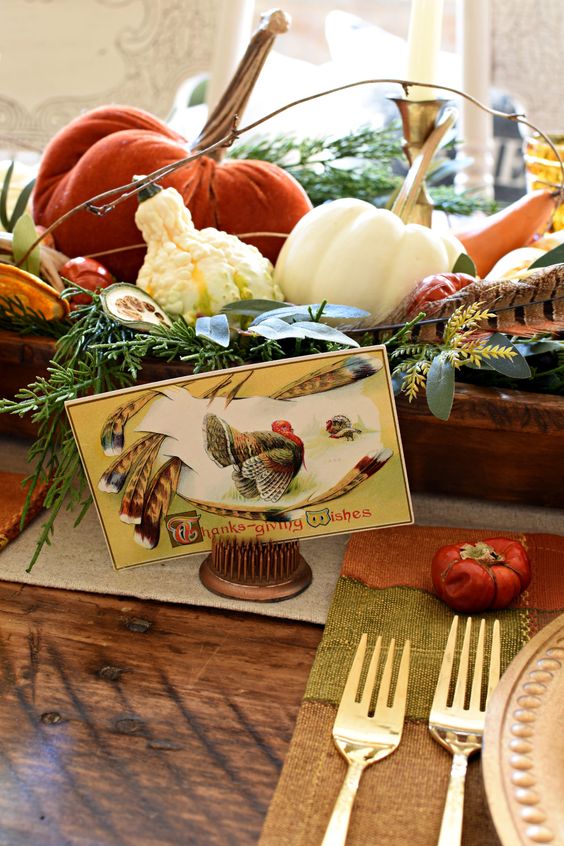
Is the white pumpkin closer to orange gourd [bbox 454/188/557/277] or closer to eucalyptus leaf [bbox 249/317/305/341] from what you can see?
eucalyptus leaf [bbox 249/317/305/341]

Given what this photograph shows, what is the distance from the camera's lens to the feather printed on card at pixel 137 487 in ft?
1.92

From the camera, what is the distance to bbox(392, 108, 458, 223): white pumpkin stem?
87cm

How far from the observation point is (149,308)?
694 mm

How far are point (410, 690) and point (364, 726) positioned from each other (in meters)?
0.05

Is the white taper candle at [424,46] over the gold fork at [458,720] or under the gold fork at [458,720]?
over

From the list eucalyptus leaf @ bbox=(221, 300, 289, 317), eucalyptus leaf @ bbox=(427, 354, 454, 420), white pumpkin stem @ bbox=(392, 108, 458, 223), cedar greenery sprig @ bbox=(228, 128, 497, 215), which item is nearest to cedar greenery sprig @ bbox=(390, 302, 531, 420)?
eucalyptus leaf @ bbox=(427, 354, 454, 420)

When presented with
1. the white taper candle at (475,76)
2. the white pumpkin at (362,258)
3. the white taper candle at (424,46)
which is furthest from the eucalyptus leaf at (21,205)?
the white taper candle at (475,76)

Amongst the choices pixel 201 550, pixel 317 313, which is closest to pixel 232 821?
pixel 201 550

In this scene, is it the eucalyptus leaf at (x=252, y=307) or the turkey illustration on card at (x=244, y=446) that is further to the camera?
the eucalyptus leaf at (x=252, y=307)

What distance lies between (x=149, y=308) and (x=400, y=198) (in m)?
0.32

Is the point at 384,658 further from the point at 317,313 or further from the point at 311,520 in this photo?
the point at 317,313

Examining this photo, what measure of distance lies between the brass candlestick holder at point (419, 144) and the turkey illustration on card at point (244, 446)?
1.18ft

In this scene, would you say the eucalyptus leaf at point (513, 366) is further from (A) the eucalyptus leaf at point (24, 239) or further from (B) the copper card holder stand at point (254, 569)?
(A) the eucalyptus leaf at point (24, 239)

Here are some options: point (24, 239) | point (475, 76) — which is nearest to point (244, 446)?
point (24, 239)
